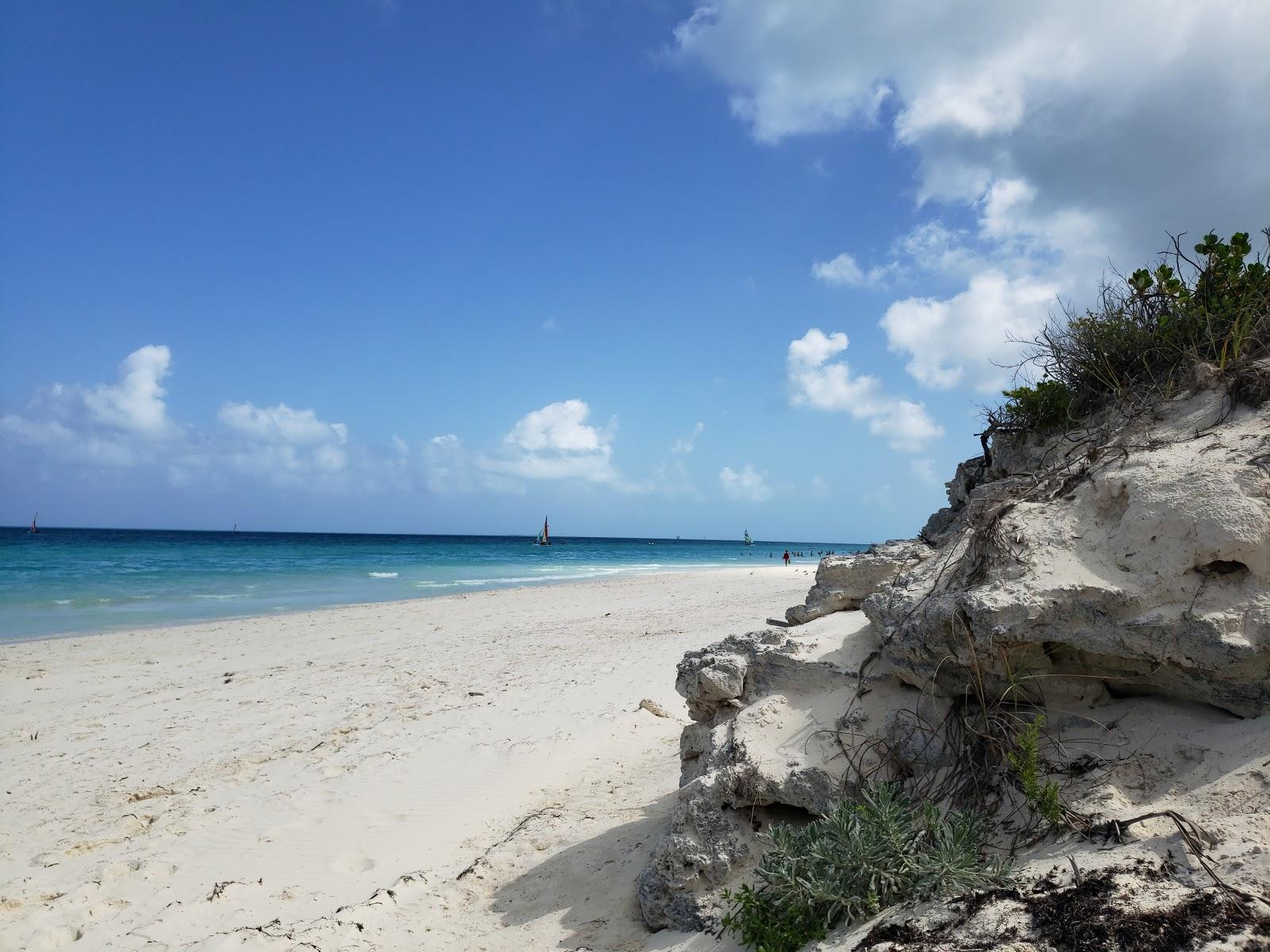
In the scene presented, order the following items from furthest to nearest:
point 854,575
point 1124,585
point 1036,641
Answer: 1. point 854,575
2. point 1036,641
3. point 1124,585

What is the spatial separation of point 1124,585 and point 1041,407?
2503 millimetres

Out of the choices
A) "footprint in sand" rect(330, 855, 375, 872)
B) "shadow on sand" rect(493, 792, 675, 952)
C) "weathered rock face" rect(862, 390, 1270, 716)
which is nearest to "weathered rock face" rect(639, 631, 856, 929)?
"shadow on sand" rect(493, 792, 675, 952)

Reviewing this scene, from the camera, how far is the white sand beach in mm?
4414

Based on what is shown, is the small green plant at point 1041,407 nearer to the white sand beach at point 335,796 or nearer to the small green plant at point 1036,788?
the small green plant at point 1036,788

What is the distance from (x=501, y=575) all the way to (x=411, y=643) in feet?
71.3

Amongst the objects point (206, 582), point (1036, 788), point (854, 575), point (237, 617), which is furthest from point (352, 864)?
point (206, 582)

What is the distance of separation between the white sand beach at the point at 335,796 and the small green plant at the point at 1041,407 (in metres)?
3.99

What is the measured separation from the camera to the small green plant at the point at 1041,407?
5363 mm

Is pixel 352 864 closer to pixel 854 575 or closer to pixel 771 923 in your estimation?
pixel 771 923

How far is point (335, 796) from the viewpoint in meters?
6.38

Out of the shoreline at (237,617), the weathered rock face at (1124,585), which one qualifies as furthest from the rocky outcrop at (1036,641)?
the shoreline at (237,617)

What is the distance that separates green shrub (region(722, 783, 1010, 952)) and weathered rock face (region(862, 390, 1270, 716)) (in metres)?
0.83

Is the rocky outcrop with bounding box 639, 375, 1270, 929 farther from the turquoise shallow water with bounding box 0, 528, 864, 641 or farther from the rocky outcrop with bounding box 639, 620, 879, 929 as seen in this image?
the turquoise shallow water with bounding box 0, 528, 864, 641

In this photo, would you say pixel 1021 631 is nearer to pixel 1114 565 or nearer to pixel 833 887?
pixel 1114 565
